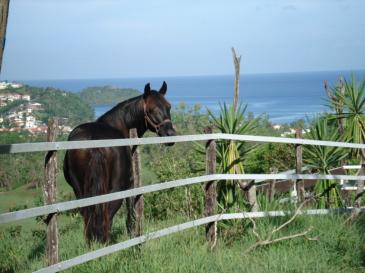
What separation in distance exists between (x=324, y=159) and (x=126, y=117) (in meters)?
3.75

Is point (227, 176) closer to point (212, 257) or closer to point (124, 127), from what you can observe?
point (212, 257)

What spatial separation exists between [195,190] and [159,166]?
3776mm

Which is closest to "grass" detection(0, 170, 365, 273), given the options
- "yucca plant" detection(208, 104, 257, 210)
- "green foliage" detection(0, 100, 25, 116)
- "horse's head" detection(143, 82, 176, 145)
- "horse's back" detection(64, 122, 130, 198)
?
"yucca plant" detection(208, 104, 257, 210)

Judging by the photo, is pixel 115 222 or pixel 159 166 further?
pixel 159 166

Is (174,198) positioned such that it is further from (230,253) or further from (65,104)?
(65,104)

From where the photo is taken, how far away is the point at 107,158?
7422 millimetres

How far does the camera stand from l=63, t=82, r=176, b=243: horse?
6.64 metres

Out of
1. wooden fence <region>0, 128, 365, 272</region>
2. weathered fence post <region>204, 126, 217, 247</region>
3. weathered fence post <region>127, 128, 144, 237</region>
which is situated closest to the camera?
wooden fence <region>0, 128, 365, 272</region>

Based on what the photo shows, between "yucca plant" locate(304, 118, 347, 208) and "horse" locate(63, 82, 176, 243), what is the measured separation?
108 inches

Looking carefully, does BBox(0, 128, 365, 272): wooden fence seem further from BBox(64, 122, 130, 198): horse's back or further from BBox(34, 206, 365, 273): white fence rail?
BBox(64, 122, 130, 198): horse's back

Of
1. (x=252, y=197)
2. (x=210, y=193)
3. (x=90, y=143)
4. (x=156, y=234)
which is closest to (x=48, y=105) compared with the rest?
(x=252, y=197)

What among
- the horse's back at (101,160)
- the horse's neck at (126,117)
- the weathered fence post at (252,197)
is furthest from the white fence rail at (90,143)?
the horse's neck at (126,117)

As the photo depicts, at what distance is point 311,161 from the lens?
10633mm

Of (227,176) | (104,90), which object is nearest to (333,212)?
(227,176)
